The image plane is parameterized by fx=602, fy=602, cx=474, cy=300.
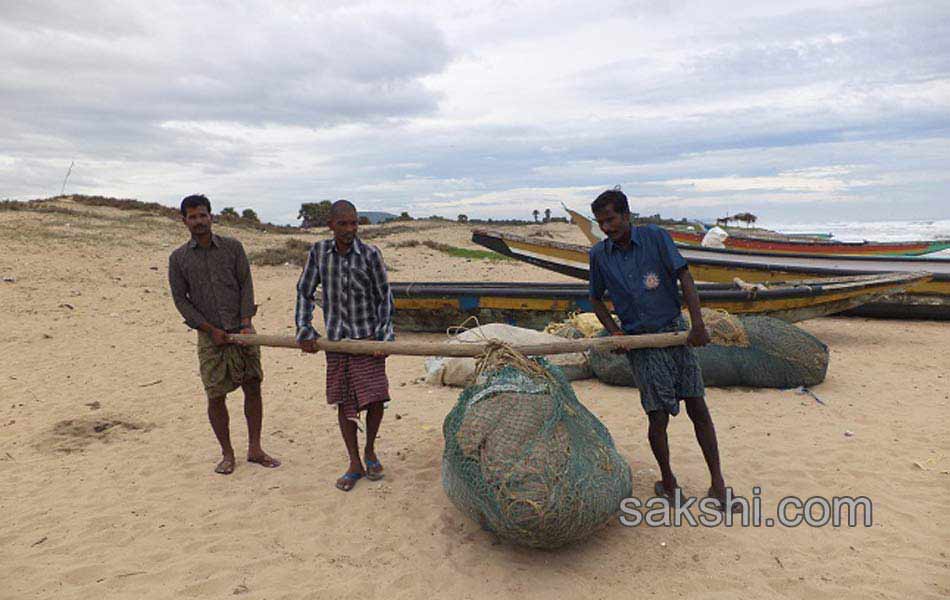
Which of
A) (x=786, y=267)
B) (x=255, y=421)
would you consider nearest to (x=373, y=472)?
(x=255, y=421)

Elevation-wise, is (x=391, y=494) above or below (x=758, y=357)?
below

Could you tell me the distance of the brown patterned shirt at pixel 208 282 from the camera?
3.80 meters

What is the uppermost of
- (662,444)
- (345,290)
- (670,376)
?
(345,290)

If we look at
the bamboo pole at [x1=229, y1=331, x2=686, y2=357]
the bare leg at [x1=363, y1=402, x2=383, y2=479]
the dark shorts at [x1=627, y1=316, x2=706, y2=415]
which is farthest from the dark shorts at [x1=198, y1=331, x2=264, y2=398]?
the dark shorts at [x1=627, y1=316, x2=706, y2=415]

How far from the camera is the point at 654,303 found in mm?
3266

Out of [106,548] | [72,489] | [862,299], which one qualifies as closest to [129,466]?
[72,489]

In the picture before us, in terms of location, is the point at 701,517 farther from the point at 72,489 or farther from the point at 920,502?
the point at 72,489

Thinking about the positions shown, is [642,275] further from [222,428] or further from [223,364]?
[222,428]

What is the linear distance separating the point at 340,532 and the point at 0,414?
3.86 m

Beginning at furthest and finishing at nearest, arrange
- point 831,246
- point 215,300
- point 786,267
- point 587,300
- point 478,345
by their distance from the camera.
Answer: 1. point 831,246
2. point 786,267
3. point 587,300
4. point 215,300
5. point 478,345

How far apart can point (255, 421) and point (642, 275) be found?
2.80 m

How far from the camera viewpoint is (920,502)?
3525mm

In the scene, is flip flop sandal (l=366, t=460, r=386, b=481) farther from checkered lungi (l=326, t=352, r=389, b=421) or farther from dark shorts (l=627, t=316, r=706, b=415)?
dark shorts (l=627, t=316, r=706, b=415)

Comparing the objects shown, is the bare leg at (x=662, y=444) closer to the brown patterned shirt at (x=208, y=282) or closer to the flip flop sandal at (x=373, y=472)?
the flip flop sandal at (x=373, y=472)
